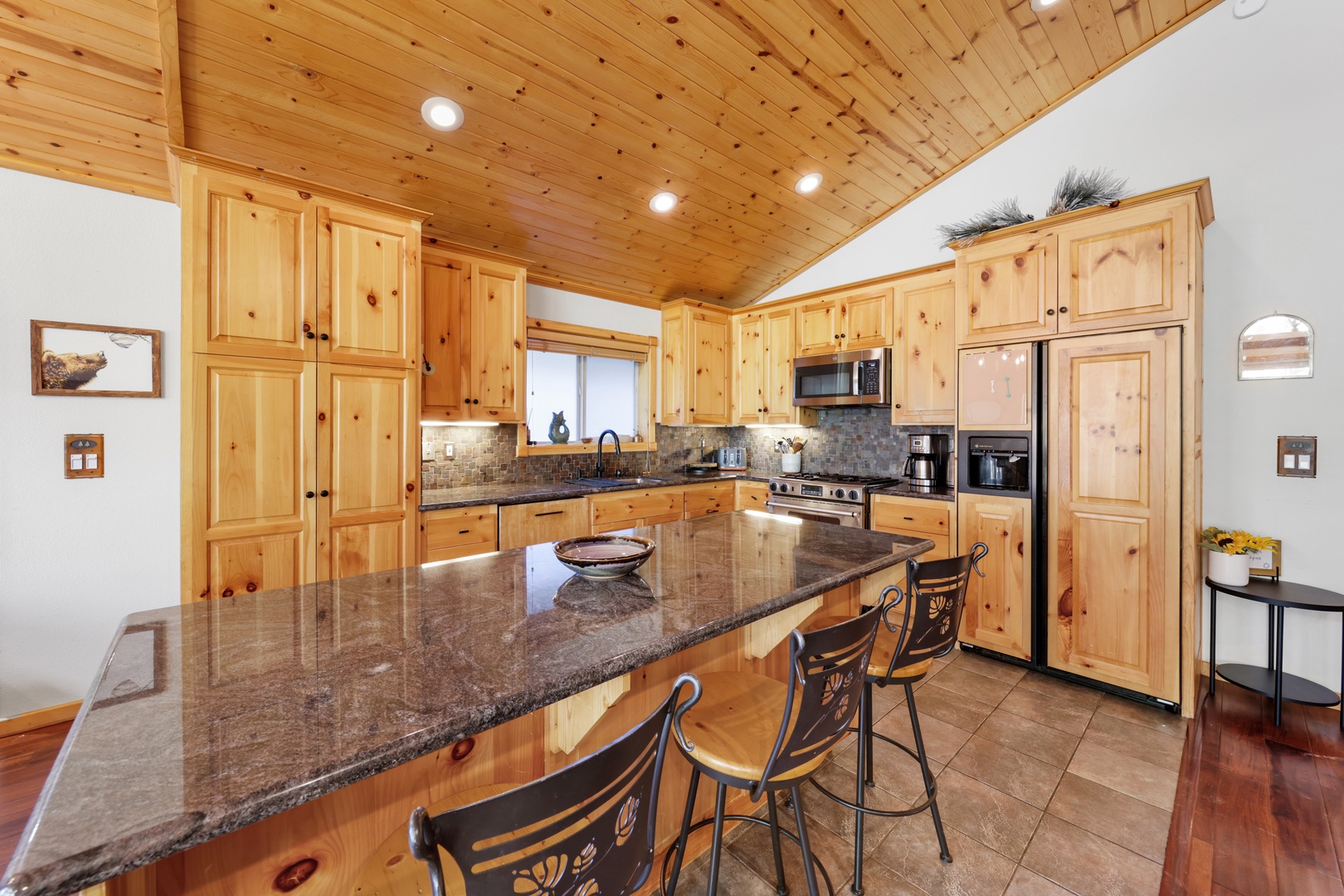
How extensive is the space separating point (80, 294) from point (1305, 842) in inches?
207

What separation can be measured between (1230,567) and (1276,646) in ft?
1.22

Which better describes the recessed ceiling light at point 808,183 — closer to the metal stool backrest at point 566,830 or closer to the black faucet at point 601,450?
the black faucet at point 601,450

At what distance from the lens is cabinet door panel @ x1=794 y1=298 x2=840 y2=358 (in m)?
4.11

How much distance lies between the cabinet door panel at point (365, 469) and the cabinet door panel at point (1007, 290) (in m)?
3.20

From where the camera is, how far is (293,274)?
238cm

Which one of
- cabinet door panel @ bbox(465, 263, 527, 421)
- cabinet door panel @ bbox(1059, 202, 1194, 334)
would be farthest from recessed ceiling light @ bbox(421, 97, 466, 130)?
cabinet door panel @ bbox(1059, 202, 1194, 334)

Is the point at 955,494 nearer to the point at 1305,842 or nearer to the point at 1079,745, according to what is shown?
the point at 1079,745

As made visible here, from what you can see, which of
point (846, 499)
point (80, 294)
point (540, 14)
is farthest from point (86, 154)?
point (846, 499)

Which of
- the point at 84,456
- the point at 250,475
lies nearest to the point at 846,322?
the point at 250,475

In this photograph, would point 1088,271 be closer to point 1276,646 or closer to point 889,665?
point 1276,646

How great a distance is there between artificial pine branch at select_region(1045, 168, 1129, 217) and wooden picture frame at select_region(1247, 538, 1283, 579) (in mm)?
1946

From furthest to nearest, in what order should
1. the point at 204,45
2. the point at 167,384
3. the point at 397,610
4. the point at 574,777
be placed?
the point at 167,384, the point at 204,45, the point at 397,610, the point at 574,777

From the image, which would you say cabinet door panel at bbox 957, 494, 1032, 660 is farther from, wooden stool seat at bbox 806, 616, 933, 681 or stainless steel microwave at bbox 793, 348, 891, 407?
wooden stool seat at bbox 806, 616, 933, 681

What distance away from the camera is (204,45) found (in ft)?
6.66
